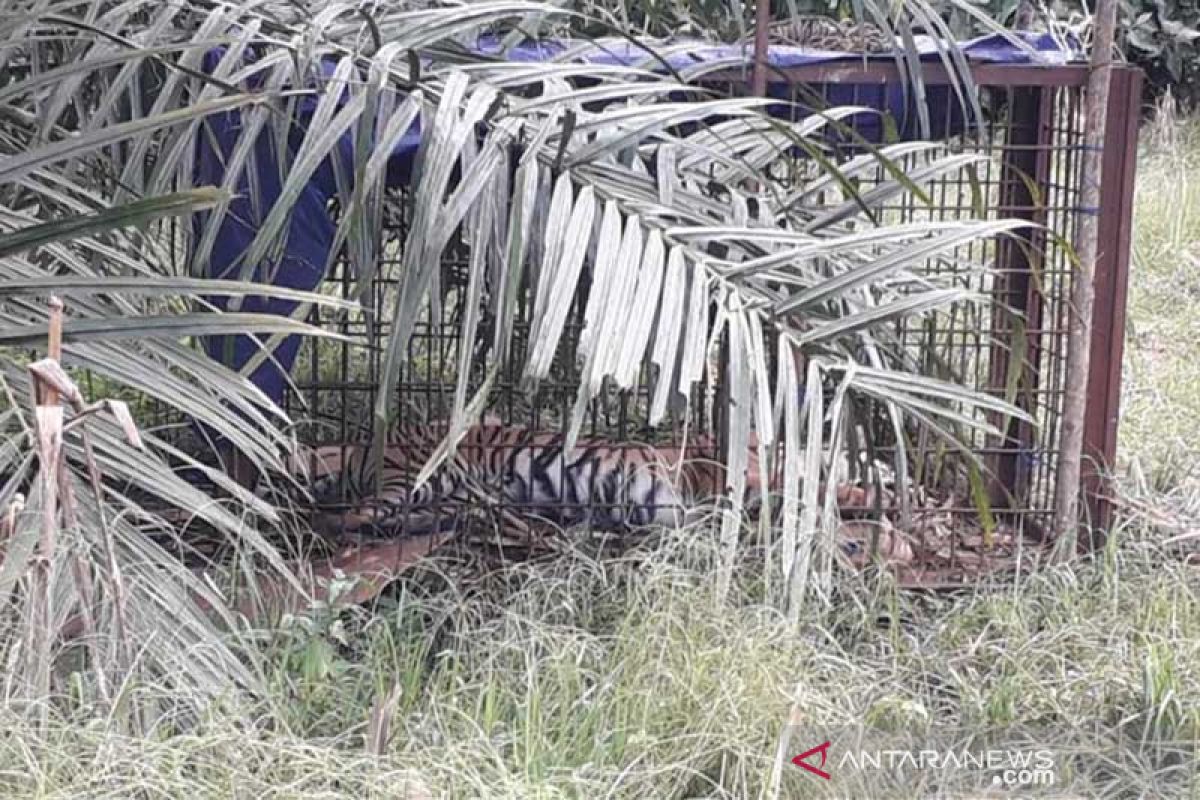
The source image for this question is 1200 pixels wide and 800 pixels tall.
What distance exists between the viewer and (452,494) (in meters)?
3.38

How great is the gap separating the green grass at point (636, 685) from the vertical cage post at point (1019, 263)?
308mm

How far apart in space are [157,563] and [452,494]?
119 centimetres

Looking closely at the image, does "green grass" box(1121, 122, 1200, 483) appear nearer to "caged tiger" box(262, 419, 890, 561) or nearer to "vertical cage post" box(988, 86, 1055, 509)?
"vertical cage post" box(988, 86, 1055, 509)

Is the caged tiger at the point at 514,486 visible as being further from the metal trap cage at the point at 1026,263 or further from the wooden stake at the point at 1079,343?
the wooden stake at the point at 1079,343

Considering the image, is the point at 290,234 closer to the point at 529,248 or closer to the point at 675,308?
the point at 529,248

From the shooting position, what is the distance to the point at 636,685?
257 cm

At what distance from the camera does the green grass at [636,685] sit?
2.00 meters

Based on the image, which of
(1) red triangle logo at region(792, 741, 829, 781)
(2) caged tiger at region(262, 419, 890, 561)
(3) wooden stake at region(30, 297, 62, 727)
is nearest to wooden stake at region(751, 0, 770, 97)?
(2) caged tiger at region(262, 419, 890, 561)

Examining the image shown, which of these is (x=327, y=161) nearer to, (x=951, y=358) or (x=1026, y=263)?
(x=951, y=358)

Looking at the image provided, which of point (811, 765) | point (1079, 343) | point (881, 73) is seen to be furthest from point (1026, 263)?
point (811, 765)

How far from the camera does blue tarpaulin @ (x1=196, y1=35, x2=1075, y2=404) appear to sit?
2.98m

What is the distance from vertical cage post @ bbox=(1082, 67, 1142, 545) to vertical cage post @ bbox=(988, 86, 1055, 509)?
0.12 metres

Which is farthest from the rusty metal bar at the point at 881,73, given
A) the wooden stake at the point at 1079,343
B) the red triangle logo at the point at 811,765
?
the red triangle logo at the point at 811,765

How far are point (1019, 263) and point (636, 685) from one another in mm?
1639
